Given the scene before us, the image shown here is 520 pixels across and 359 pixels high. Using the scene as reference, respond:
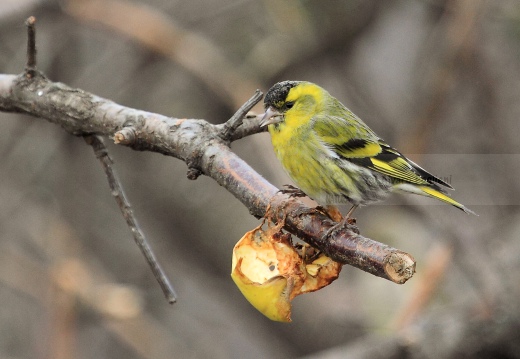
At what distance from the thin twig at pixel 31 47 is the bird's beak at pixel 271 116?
954 mm

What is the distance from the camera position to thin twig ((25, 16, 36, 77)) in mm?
2596

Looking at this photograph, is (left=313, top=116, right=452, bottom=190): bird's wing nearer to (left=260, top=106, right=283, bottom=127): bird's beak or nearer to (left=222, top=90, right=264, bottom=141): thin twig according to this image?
(left=260, top=106, right=283, bottom=127): bird's beak

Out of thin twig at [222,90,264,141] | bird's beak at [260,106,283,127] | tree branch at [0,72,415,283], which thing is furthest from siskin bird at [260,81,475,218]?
thin twig at [222,90,264,141]

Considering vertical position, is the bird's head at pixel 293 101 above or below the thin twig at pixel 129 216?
above

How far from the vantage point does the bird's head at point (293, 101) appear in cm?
343

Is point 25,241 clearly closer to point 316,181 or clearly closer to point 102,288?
point 102,288

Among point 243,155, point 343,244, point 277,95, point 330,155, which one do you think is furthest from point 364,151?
point 243,155

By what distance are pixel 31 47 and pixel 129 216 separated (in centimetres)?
78

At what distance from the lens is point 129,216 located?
103 inches

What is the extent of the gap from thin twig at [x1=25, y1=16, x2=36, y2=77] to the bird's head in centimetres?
104

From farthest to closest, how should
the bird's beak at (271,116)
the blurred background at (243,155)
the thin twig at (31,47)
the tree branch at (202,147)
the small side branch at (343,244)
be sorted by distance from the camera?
the blurred background at (243,155) < the bird's beak at (271,116) < the thin twig at (31,47) < the tree branch at (202,147) < the small side branch at (343,244)

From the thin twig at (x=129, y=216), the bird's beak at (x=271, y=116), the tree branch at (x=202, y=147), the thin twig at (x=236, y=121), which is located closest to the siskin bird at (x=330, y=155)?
the bird's beak at (x=271, y=116)

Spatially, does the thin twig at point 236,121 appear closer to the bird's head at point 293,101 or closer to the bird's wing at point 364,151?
the bird's head at point 293,101

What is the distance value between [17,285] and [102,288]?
3.16 ft
